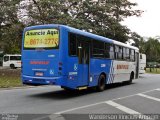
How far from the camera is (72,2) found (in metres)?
35.3

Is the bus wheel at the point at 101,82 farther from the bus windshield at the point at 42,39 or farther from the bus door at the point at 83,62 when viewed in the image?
the bus windshield at the point at 42,39

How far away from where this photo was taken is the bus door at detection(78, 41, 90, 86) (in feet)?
54.0

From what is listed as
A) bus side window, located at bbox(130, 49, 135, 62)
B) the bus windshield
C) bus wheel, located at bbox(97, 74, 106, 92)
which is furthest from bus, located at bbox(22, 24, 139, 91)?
bus side window, located at bbox(130, 49, 135, 62)

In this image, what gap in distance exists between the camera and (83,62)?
16906 millimetres

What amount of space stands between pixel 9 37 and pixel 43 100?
18442 millimetres

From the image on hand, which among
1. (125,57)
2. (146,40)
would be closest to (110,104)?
(125,57)

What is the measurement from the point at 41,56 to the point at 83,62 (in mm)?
2155

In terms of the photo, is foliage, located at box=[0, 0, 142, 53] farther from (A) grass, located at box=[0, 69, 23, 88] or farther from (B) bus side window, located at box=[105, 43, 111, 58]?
(B) bus side window, located at box=[105, 43, 111, 58]

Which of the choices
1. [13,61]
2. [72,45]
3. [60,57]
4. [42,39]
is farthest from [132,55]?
[13,61]

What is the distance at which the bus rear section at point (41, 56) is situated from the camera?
1536 centimetres

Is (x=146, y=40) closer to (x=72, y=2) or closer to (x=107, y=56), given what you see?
(x=72, y=2)

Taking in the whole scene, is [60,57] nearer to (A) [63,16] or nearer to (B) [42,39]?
(B) [42,39]

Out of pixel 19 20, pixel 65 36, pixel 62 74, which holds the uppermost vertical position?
pixel 19 20

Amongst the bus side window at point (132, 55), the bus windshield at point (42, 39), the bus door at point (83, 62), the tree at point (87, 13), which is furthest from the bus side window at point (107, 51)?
→ the tree at point (87, 13)
